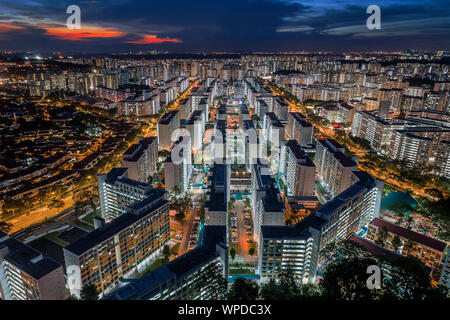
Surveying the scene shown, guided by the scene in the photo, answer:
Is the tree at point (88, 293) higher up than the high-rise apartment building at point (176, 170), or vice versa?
the high-rise apartment building at point (176, 170)

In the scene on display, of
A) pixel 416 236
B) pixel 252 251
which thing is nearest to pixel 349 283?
pixel 252 251

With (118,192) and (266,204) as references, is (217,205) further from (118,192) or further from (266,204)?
(118,192)

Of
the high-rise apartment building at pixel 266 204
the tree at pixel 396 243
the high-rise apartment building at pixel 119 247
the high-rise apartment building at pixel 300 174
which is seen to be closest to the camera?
the high-rise apartment building at pixel 119 247

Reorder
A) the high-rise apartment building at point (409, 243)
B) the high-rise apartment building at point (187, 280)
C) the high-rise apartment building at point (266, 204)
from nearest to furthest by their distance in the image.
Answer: the high-rise apartment building at point (187, 280)
the high-rise apartment building at point (409, 243)
the high-rise apartment building at point (266, 204)

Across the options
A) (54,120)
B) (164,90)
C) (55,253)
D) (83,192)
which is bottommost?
(55,253)

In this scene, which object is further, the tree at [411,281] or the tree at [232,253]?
the tree at [232,253]

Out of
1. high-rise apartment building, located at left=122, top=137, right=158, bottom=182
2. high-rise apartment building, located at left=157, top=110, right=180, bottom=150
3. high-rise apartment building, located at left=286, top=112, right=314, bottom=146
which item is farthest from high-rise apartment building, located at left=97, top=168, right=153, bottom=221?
high-rise apartment building, located at left=286, top=112, right=314, bottom=146

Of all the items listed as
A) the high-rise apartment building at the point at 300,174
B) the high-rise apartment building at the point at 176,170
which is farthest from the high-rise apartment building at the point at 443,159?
the high-rise apartment building at the point at 176,170

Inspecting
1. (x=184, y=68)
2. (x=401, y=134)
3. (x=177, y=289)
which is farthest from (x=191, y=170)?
(x=184, y=68)

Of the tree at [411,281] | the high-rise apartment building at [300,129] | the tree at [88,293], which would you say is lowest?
the tree at [88,293]

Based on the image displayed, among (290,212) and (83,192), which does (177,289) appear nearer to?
(290,212)

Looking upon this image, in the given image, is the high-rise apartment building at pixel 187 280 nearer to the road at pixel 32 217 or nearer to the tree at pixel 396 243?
the tree at pixel 396 243
